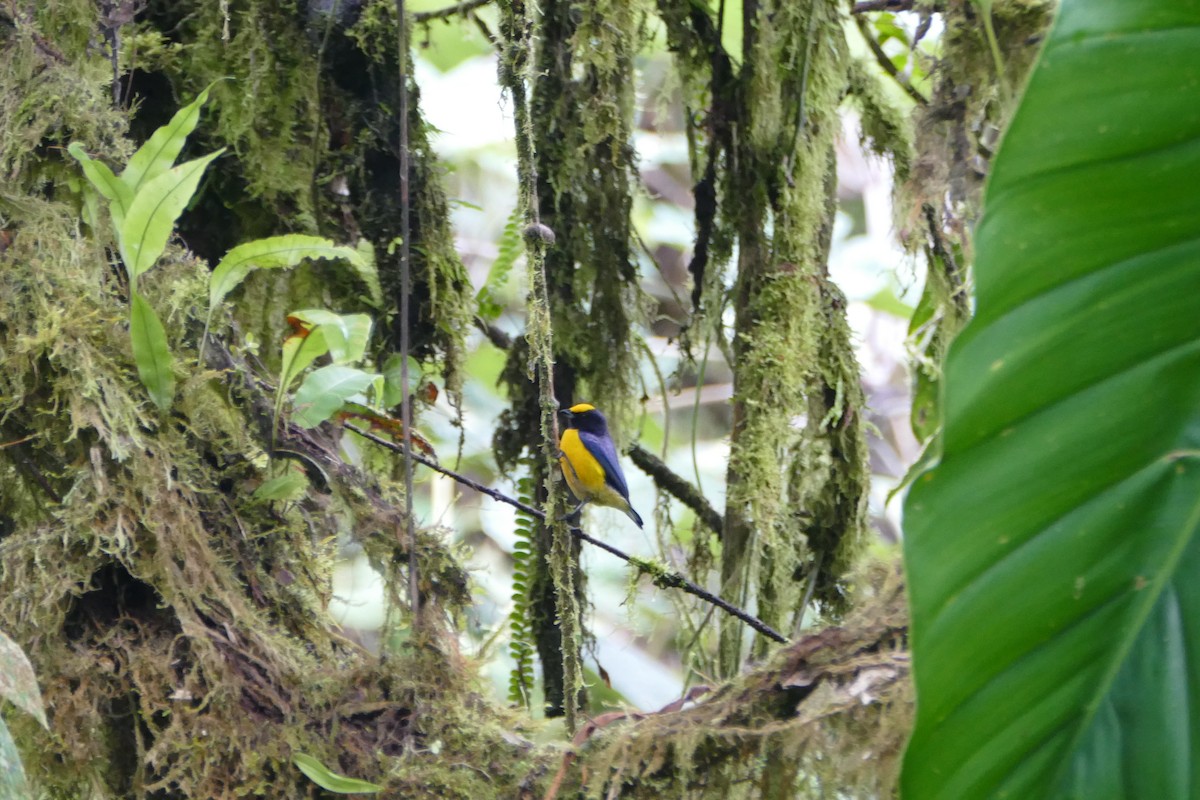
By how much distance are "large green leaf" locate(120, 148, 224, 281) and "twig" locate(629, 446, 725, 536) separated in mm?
1584

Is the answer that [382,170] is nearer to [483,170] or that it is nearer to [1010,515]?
[1010,515]

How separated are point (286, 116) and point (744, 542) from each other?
1637mm

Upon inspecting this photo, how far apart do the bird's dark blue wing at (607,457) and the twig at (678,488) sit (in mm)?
92

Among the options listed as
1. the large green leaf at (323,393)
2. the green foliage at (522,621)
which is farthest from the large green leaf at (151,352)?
the green foliage at (522,621)

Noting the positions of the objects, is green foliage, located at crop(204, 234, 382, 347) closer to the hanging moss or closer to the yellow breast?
the hanging moss

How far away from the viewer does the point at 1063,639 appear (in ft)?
2.98

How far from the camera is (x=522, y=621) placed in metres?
2.73

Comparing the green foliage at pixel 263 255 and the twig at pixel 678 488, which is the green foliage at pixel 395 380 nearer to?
the green foliage at pixel 263 255

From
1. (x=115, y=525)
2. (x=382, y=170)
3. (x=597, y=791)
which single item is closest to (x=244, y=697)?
(x=115, y=525)

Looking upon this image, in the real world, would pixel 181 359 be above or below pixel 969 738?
above

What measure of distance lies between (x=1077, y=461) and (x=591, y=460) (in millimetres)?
2706

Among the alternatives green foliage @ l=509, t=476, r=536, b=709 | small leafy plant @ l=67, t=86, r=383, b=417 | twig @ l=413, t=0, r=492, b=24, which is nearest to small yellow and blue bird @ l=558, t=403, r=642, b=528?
green foliage @ l=509, t=476, r=536, b=709

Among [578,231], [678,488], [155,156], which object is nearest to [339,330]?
[155,156]

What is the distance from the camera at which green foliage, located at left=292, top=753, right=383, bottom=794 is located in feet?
5.12
